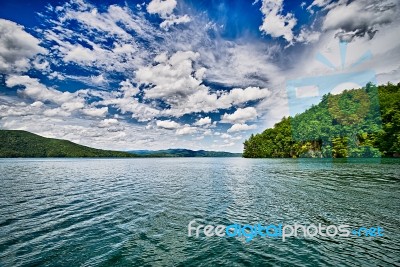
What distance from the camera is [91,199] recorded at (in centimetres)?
2162

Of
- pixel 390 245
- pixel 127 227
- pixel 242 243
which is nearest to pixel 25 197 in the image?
pixel 127 227

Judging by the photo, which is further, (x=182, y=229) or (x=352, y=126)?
(x=352, y=126)

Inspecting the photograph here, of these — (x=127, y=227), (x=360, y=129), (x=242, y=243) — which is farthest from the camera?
(x=360, y=129)

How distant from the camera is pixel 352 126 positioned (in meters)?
109

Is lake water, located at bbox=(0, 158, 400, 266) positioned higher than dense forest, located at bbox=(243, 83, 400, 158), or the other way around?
dense forest, located at bbox=(243, 83, 400, 158)

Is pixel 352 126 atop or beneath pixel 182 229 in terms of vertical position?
atop

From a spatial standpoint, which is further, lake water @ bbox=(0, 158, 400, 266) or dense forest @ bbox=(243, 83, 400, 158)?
dense forest @ bbox=(243, 83, 400, 158)

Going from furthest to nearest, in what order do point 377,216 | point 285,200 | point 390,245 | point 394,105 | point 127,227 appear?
point 394,105 → point 285,200 → point 377,216 → point 127,227 → point 390,245

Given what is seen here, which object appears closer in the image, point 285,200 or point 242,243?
point 242,243

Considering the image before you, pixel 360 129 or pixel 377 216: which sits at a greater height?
pixel 360 129

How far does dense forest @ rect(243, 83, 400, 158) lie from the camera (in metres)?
92.6

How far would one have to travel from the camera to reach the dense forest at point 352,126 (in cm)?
9256

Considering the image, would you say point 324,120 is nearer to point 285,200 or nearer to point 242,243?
point 285,200

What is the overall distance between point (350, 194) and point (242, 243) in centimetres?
1630
